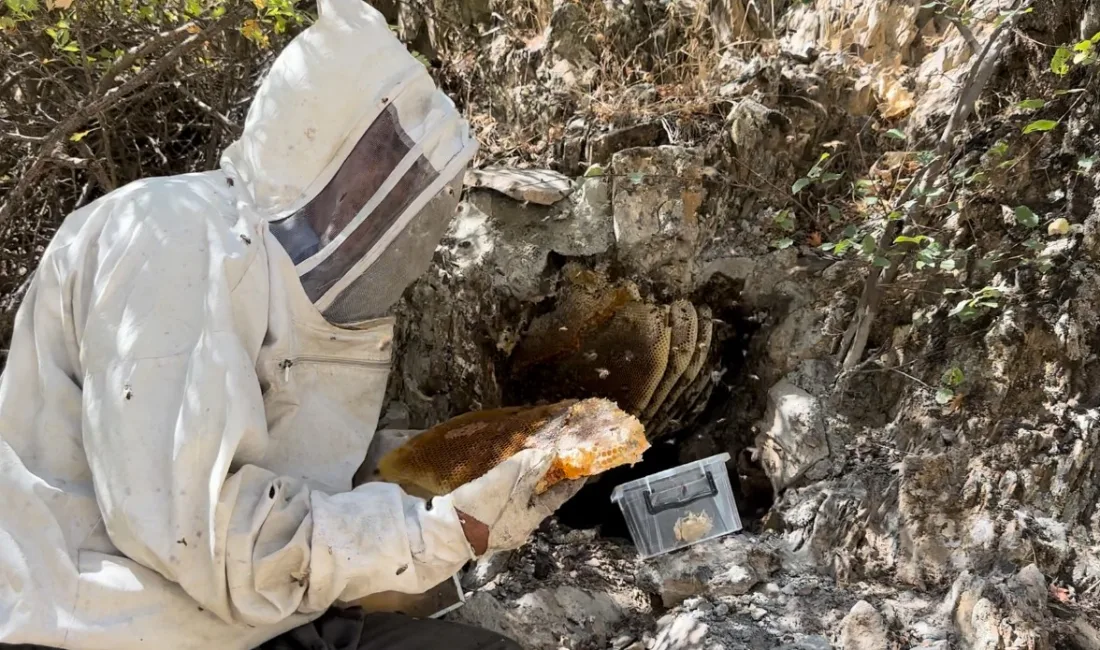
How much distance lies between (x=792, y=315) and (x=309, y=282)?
1757mm

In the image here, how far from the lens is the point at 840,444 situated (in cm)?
260

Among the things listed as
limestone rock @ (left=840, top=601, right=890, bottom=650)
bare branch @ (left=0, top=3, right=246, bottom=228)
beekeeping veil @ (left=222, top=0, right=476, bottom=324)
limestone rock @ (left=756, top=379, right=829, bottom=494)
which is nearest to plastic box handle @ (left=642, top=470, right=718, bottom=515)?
limestone rock @ (left=756, top=379, right=829, bottom=494)

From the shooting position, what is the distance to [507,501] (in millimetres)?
1633

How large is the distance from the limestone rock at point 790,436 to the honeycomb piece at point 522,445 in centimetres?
91

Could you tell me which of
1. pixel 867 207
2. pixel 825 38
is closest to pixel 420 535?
pixel 867 207

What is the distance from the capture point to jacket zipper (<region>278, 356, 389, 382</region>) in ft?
5.78

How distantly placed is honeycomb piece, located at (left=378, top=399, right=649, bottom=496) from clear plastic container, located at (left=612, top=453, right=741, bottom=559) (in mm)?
575

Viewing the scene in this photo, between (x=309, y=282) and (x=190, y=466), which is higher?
(x=309, y=282)

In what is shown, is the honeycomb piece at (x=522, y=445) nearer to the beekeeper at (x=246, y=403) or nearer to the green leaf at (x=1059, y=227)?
the beekeeper at (x=246, y=403)

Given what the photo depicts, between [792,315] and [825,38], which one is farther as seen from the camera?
[825,38]

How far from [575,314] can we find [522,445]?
101 cm

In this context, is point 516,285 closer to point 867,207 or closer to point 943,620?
point 867,207

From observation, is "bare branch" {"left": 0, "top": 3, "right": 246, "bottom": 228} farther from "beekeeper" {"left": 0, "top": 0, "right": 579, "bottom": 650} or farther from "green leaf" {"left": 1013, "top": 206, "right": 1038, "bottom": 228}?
"green leaf" {"left": 1013, "top": 206, "right": 1038, "bottom": 228}

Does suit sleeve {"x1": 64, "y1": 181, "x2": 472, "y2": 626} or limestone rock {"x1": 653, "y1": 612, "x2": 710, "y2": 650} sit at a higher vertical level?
suit sleeve {"x1": 64, "y1": 181, "x2": 472, "y2": 626}
